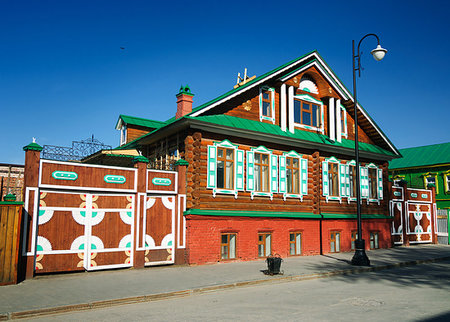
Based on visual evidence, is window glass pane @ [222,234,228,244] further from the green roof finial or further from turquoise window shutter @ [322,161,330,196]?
the green roof finial

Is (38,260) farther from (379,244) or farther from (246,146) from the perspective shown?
(379,244)

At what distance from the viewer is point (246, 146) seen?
62.5 feet

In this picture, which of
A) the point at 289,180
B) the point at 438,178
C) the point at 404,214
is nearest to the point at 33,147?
the point at 289,180

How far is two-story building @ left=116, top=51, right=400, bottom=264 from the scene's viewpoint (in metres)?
17.5

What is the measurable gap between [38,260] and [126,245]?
310cm

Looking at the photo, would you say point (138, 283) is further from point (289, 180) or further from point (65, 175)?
point (289, 180)

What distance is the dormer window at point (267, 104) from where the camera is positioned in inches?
794

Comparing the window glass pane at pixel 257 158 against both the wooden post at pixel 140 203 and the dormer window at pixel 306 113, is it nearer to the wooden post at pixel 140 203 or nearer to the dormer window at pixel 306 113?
the dormer window at pixel 306 113

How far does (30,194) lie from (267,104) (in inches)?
477

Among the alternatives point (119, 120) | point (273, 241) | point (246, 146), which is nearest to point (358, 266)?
point (273, 241)

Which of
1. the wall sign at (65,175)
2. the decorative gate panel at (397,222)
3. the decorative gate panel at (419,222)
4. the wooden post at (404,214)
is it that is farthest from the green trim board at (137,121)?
the decorative gate panel at (419,222)

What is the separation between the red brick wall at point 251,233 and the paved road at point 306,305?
4794 mm

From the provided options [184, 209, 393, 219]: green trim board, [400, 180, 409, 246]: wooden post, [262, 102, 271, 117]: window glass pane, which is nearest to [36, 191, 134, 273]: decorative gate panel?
[184, 209, 393, 219]: green trim board

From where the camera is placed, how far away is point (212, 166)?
1770 cm
